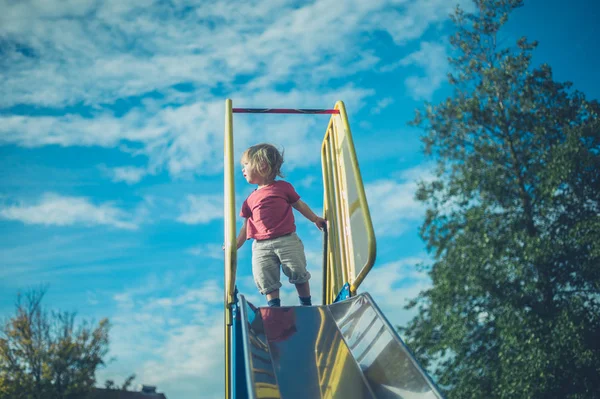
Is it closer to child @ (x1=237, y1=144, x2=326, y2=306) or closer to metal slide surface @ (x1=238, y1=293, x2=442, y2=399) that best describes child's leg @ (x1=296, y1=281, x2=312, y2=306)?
child @ (x1=237, y1=144, x2=326, y2=306)

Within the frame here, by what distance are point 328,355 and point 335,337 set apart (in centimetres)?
23

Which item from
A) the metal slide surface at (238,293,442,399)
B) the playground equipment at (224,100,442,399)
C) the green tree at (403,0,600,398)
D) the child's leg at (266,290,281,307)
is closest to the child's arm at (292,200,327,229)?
the playground equipment at (224,100,442,399)

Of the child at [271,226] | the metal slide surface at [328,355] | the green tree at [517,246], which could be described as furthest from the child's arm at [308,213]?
the green tree at [517,246]

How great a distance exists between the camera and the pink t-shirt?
4.96 m

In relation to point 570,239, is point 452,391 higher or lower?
lower

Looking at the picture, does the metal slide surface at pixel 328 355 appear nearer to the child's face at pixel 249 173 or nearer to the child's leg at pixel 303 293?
the child's leg at pixel 303 293

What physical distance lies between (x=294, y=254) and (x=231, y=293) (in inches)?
35.8

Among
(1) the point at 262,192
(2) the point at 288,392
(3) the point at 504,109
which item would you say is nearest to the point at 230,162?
(1) the point at 262,192

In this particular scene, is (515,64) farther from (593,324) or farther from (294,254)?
(294,254)

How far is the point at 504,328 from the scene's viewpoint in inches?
523

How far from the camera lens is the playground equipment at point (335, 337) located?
3.46 metres

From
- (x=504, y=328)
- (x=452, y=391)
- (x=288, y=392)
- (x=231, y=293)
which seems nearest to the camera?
(x=288, y=392)

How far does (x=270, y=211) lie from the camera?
197 inches

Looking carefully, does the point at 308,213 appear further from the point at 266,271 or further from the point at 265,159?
the point at 266,271
